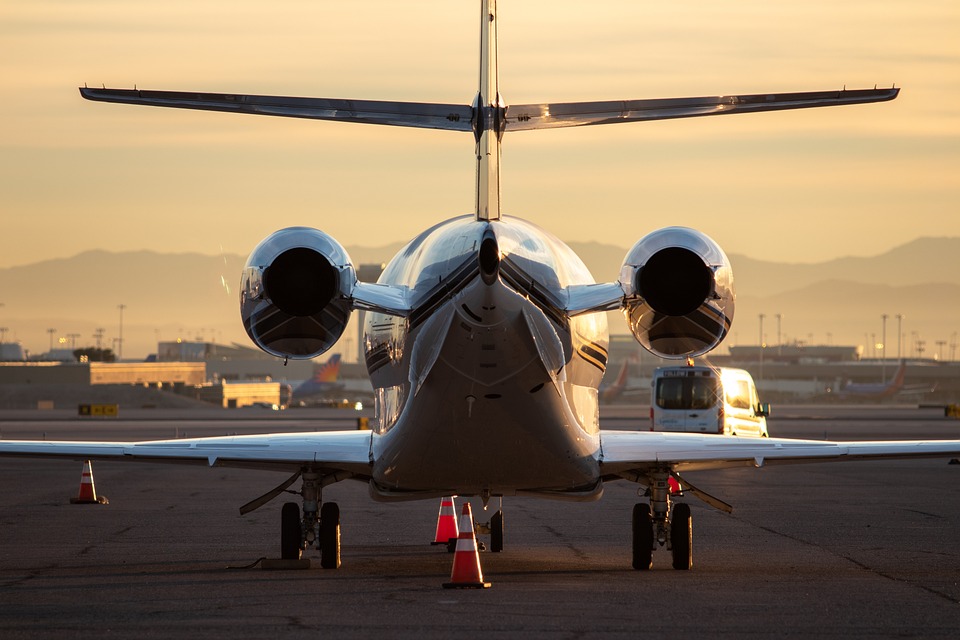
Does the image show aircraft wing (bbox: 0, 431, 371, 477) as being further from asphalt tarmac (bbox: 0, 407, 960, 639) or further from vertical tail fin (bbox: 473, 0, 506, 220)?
vertical tail fin (bbox: 473, 0, 506, 220)

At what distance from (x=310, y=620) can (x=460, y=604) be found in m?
1.52

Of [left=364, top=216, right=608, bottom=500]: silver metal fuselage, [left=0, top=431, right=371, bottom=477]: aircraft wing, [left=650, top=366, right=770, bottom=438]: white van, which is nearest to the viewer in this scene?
[left=364, top=216, right=608, bottom=500]: silver metal fuselage

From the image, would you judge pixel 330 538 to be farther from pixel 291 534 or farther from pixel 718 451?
pixel 718 451

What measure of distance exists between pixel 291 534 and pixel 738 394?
27.2 m

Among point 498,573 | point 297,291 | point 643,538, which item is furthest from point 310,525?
point 297,291

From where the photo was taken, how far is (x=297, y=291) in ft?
39.2

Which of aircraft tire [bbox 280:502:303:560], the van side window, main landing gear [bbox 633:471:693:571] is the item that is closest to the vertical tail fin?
main landing gear [bbox 633:471:693:571]

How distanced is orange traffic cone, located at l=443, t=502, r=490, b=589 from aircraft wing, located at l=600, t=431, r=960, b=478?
5.62 feet

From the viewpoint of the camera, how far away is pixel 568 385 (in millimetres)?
12773

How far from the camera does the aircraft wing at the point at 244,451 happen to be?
1488 centimetres

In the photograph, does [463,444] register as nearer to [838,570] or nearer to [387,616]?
[387,616]

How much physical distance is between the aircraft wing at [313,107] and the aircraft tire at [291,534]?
16.1ft

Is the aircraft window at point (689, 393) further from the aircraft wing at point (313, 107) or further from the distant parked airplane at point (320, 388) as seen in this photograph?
the distant parked airplane at point (320, 388)

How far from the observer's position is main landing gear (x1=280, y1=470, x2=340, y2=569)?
595 inches
